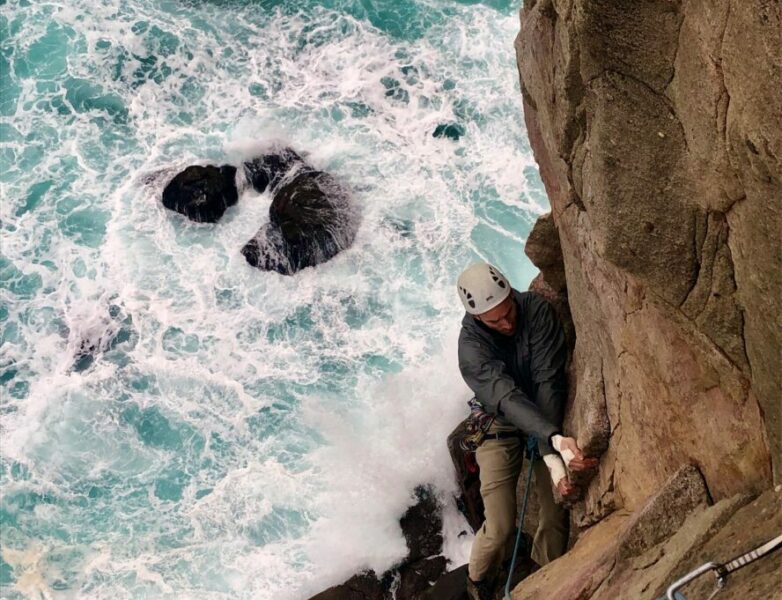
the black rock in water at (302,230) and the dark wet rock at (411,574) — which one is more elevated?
the black rock in water at (302,230)

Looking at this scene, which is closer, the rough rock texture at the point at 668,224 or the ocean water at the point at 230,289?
the rough rock texture at the point at 668,224

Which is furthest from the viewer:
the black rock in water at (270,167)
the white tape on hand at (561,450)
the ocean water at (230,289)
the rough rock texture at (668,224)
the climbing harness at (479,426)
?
the black rock in water at (270,167)

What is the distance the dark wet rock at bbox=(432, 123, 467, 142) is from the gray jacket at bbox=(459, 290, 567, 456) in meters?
11.2

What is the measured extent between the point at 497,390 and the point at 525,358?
569 mm

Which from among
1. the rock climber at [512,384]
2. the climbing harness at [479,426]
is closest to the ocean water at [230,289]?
the rock climber at [512,384]

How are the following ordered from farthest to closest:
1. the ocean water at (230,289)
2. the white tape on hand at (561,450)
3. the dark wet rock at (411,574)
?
the ocean water at (230,289) < the dark wet rock at (411,574) < the white tape on hand at (561,450)

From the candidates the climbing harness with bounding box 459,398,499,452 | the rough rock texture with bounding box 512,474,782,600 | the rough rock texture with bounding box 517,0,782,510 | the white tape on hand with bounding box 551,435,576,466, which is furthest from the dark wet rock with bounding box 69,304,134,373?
the rough rock texture with bounding box 517,0,782,510

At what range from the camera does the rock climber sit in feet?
23.7

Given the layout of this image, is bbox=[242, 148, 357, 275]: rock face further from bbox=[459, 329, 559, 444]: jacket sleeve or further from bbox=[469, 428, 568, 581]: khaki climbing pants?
bbox=[459, 329, 559, 444]: jacket sleeve

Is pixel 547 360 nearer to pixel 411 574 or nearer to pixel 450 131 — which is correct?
pixel 411 574

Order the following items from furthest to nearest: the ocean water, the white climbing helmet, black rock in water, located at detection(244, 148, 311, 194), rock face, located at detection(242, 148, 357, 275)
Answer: black rock in water, located at detection(244, 148, 311, 194) < rock face, located at detection(242, 148, 357, 275) < the ocean water < the white climbing helmet

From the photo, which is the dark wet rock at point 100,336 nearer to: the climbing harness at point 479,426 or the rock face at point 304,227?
the rock face at point 304,227

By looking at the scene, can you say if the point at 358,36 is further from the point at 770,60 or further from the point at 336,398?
the point at 770,60

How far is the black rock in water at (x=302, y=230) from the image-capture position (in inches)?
639
